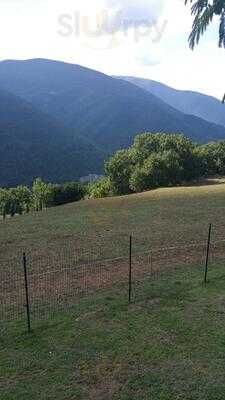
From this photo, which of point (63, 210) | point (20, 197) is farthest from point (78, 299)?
point (20, 197)

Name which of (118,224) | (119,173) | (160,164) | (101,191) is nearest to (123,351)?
(118,224)

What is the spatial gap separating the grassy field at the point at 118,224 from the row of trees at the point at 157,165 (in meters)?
29.1

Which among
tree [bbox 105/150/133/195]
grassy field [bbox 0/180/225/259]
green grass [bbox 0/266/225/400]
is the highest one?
green grass [bbox 0/266/225/400]

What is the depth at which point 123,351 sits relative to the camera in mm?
14328

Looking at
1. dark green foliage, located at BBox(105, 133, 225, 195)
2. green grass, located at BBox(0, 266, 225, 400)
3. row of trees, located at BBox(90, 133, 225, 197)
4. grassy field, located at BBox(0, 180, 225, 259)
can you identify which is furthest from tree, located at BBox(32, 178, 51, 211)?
green grass, located at BBox(0, 266, 225, 400)

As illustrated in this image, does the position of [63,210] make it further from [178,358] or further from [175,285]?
[178,358]

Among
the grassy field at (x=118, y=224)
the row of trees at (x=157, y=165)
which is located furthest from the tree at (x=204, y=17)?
the row of trees at (x=157, y=165)

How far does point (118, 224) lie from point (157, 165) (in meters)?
45.0

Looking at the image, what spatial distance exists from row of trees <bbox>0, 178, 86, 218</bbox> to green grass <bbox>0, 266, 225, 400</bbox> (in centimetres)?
6996

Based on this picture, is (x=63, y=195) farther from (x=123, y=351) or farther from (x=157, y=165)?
(x=123, y=351)

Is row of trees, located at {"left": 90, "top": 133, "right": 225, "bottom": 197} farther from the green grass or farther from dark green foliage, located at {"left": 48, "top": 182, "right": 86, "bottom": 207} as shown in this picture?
the green grass

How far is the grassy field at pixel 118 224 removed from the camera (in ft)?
99.0

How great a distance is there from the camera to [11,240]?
32156 millimetres

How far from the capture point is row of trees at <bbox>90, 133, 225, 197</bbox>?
80688 mm
